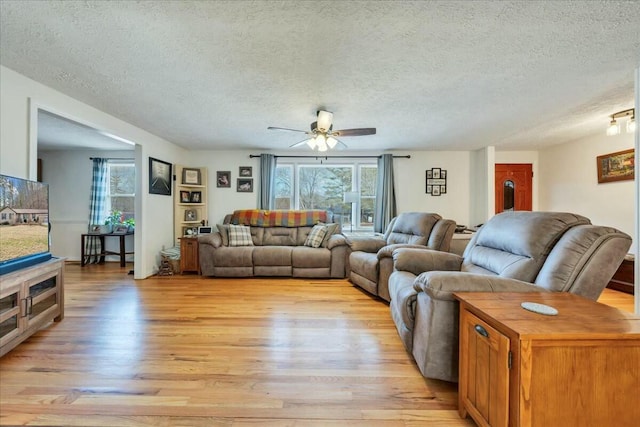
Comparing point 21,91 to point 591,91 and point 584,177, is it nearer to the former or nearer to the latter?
point 591,91

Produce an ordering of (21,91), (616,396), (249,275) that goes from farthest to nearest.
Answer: (249,275), (21,91), (616,396)

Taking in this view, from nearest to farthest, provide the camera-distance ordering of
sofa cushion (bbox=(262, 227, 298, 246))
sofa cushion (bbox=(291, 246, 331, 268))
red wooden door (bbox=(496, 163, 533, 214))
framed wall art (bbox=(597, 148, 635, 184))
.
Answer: framed wall art (bbox=(597, 148, 635, 184)) < sofa cushion (bbox=(291, 246, 331, 268)) < sofa cushion (bbox=(262, 227, 298, 246)) < red wooden door (bbox=(496, 163, 533, 214))

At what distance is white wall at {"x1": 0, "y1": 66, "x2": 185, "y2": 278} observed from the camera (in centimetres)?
225

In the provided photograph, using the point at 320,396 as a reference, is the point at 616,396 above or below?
above

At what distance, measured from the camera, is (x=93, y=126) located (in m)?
3.15

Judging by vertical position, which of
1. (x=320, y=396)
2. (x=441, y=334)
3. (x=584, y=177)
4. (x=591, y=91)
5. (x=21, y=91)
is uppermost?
(x=591, y=91)

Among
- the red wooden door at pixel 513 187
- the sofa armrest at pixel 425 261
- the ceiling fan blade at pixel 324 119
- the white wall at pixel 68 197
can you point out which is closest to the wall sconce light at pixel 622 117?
the red wooden door at pixel 513 187

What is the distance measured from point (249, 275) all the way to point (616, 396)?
12.8 ft

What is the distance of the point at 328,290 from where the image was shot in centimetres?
358

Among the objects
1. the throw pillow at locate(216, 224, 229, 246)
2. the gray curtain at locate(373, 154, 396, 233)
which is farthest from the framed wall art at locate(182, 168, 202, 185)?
the gray curtain at locate(373, 154, 396, 233)

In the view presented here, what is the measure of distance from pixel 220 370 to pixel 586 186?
5.85 metres

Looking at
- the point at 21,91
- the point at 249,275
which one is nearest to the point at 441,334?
the point at 249,275

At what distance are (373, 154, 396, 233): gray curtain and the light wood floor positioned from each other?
2.35 m

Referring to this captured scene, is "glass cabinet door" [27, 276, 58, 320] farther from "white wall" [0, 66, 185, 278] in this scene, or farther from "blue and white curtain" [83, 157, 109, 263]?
"blue and white curtain" [83, 157, 109, 263]
